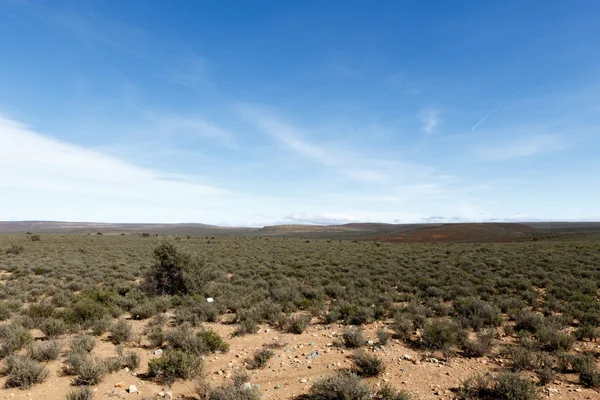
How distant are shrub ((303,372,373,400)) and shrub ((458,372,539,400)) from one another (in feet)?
5.82

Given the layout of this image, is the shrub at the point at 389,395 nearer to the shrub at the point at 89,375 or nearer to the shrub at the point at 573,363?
the shrub at the point at 573,363

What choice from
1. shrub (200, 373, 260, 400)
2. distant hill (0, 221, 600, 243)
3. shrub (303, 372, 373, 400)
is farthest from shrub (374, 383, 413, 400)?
distant hill (0, 221, 600, 243)

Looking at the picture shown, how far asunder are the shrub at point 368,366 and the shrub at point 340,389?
965 millimetres

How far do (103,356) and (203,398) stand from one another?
11.0 ft

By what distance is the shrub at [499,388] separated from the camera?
512 cm

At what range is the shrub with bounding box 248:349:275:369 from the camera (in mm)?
6876

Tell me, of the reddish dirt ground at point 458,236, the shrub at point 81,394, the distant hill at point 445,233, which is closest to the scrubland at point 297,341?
the shrub at point 81,394

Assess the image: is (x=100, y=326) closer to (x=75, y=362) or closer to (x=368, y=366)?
(x=75, y=362)

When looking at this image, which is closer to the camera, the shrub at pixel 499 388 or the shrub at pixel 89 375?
the shrub at pixel 499 388

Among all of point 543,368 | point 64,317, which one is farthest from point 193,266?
point 543,368

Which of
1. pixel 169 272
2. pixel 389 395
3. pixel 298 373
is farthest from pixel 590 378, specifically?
pixel 169 272

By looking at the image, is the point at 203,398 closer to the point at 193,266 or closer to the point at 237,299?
the point at 237,299

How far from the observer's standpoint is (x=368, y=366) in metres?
6.38

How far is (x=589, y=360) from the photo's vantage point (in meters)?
6.24
